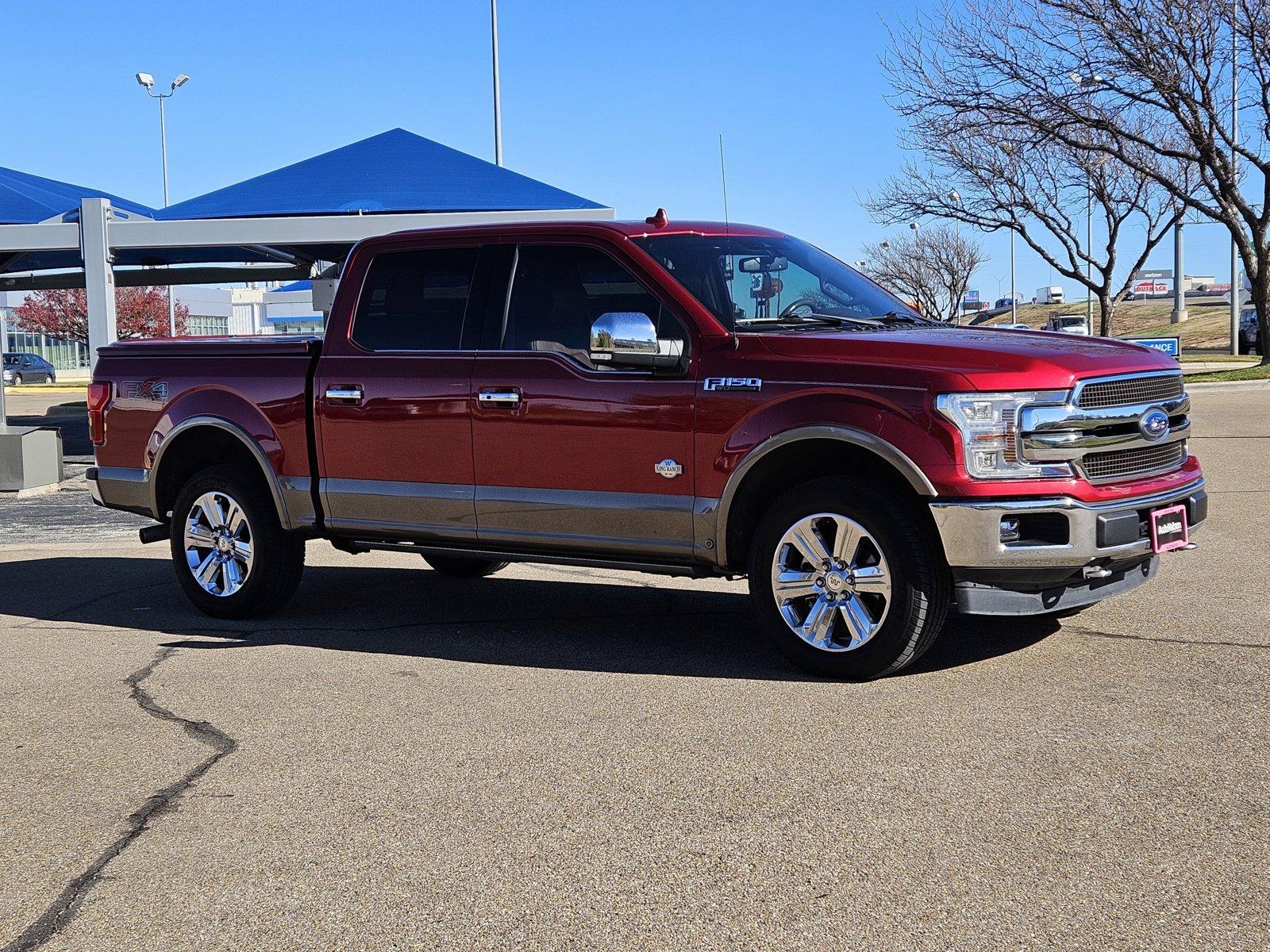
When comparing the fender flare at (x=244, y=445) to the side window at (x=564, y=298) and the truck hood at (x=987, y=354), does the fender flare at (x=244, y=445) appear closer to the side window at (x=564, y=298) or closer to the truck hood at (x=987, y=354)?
the side window at (x=564, y=298)

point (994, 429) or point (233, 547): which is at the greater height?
point (994, 429)

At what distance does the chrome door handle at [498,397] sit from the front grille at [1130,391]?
261cm

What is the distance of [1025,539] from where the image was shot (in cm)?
565

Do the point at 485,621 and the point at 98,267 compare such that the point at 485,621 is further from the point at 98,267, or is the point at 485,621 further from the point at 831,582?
the point at 98,267

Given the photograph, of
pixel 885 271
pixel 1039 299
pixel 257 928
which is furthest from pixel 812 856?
pixel 1039 299

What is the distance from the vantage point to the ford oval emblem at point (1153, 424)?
5949mm

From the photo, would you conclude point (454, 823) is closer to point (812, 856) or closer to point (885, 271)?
point (812, 856)

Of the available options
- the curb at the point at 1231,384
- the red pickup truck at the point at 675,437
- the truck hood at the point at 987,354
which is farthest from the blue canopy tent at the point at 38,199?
the curb at the point at 1231,384

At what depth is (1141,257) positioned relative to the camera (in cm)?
4419

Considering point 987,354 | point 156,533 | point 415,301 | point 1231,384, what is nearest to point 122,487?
point 156,533

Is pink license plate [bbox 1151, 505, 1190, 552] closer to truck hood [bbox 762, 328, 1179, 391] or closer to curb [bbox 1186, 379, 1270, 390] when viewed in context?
truck hood [bbox 762, 328, 1179, 391]

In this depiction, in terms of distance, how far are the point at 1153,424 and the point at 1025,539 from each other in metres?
0.87

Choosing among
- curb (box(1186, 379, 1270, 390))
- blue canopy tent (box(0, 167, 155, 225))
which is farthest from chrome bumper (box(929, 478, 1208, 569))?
curb (box(1186, 379, 1270, 390))

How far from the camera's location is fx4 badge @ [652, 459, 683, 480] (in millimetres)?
6332
